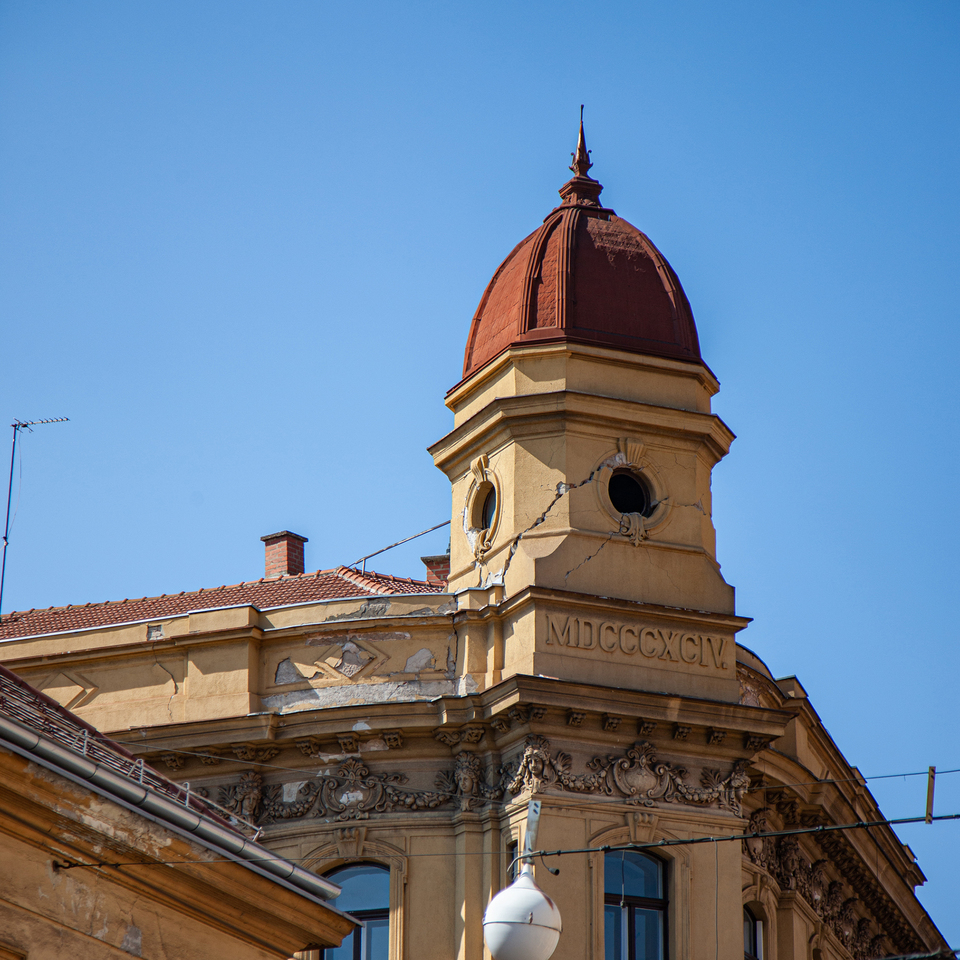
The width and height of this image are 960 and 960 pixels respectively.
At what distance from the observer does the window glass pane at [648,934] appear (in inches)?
968

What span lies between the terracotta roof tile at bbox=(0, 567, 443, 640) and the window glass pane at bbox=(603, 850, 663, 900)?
5798 mm

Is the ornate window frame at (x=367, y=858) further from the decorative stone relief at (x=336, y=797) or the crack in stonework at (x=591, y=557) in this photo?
the crack in stonework at (x=591, y=557)

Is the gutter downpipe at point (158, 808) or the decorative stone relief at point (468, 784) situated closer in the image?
the gutter downpipe at point (158, 808)

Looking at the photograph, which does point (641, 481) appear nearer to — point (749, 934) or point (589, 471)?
point (589, 471)

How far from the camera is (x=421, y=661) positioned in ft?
84.3

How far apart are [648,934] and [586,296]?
28.7 feet

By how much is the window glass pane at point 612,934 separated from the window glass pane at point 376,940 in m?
2.79

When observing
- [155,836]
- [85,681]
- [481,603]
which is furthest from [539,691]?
[155,836]

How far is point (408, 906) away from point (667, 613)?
502 cm

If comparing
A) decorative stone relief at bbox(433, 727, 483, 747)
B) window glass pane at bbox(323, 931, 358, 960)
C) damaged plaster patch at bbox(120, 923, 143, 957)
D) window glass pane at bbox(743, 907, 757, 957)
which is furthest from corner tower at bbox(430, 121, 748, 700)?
damaged plaster patch at bbox(120, 923, 143, 957)

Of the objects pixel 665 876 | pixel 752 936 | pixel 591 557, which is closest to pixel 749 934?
pixel 752 936

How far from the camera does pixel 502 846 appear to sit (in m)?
24.5

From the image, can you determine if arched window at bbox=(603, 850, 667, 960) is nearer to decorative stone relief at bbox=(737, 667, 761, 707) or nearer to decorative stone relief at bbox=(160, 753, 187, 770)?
decorative stone relief at bbox=(737, 667, 761, 707)

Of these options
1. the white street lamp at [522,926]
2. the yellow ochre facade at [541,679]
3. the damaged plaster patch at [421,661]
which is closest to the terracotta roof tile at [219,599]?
the yellow ochre facade at [541,679]
